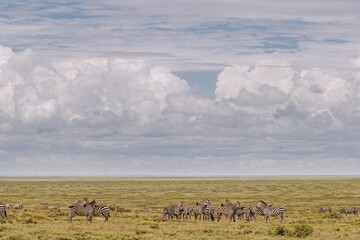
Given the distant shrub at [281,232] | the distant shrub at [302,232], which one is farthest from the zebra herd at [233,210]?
Result: the distant shrub at [302,232]

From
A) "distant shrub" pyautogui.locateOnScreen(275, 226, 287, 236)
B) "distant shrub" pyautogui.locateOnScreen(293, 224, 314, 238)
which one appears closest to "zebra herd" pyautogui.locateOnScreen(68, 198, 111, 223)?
"distant shrub" pyautogui.locateOnScreen(275, 226, 287, 236)

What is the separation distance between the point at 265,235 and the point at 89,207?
14111 millimetres

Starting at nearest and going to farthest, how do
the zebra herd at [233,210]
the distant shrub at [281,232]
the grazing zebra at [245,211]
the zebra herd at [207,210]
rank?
the distant shrub at [281,232], the zebra herd at [207,210], the zebra herd at [233,210], the grazing zebra at [245,211]

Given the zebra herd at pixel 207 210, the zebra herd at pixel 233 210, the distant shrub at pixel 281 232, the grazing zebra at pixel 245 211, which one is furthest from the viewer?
the grazing zebra at pixel 245 211

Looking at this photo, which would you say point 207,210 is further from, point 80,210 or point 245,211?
point 80,210

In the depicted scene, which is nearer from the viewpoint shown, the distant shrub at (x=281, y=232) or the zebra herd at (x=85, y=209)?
the distant shrub at (x=281, y=232)

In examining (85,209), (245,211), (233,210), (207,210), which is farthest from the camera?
(207,210)

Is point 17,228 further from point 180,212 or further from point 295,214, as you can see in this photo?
point 295,214

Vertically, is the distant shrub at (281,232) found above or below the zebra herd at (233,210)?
below

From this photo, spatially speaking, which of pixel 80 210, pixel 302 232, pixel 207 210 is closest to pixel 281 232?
pixel 302 232

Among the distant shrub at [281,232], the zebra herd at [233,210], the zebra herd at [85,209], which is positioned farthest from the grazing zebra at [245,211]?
the zebra herd at [85,209]

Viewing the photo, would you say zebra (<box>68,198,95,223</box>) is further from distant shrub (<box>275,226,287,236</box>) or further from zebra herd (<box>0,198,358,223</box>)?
distant shrub (<box>275,226,287,236</box>)

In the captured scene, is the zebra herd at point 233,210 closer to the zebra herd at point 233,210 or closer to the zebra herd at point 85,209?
the zebra herd at point 233,210

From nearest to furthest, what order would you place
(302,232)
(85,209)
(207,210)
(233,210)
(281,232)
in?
1. (302,232)
2. (281,232)
3. (85,209)
4. (233,210)
5. (207,210)
